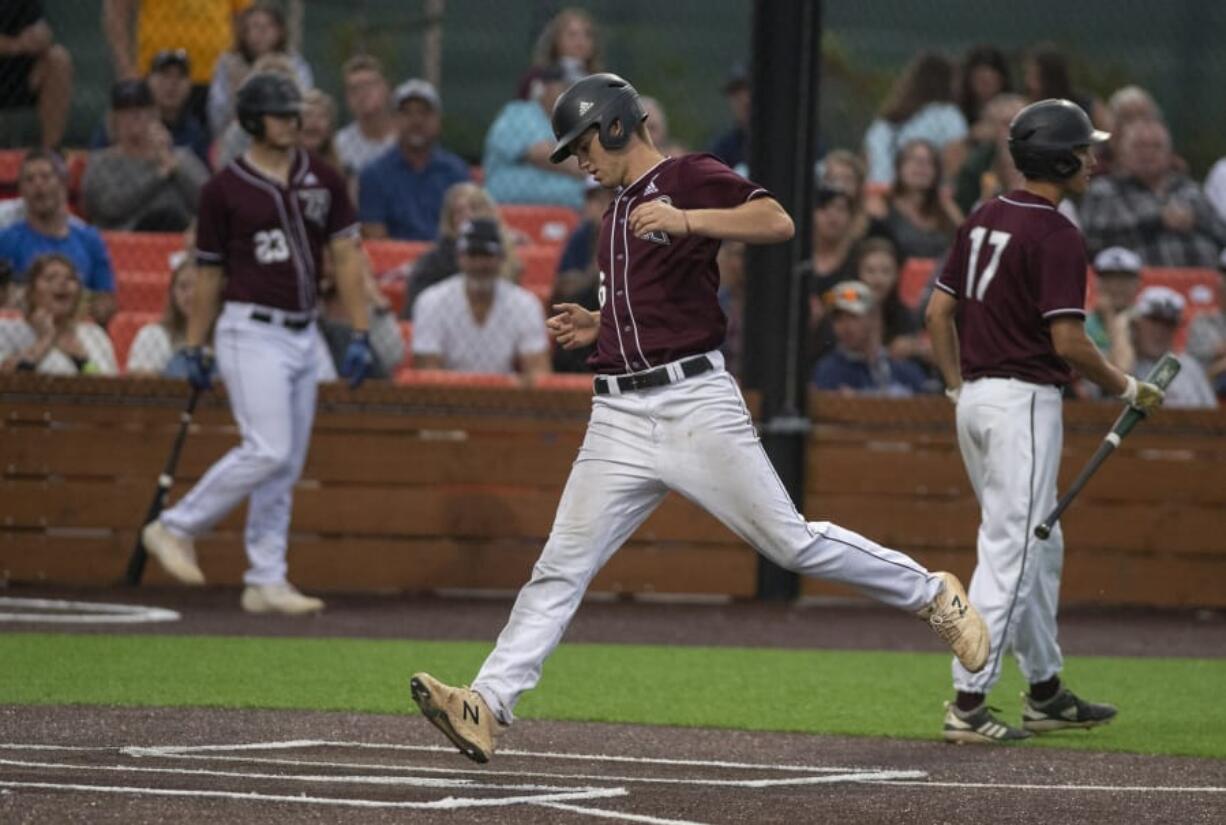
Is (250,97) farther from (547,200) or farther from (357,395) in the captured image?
(547,200)

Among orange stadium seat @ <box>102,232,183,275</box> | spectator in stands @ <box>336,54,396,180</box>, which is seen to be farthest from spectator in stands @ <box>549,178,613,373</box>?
orange stadium seat @ <box>102,232,183,275</box>

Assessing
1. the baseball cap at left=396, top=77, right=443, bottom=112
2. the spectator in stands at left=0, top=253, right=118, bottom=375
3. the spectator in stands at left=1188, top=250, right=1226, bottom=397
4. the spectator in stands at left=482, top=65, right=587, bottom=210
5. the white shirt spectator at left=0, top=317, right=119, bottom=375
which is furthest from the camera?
the spectator in stands at left=482, top=65, right=587, bottom=210

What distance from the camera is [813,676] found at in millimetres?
8852

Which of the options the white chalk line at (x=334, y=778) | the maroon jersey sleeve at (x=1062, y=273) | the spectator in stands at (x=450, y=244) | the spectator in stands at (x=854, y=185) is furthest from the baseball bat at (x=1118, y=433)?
the spectator in stands at (x=450, y=244)

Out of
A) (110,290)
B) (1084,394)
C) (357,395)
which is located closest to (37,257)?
(110,290)

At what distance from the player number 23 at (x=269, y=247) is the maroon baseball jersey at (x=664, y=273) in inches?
169

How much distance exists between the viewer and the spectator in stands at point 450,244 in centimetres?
1236

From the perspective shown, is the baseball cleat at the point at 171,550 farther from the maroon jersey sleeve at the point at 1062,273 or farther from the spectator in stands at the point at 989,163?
the spectator in stands at the point at 989,163

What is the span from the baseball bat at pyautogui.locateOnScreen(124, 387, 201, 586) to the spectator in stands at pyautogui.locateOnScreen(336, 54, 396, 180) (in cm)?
313

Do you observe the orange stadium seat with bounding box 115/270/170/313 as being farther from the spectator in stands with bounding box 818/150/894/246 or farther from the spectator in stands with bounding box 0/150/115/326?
the spectator in stands with bounding box 818/150/894/246

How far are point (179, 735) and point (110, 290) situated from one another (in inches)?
234

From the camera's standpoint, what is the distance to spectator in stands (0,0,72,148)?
12.3m

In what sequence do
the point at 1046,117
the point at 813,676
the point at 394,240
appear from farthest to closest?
the point at 394,240 < the point at 813,676 < the point at 1046,117

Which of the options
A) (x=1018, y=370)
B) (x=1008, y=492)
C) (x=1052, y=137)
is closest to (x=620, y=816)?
(x=1008, y=492)
